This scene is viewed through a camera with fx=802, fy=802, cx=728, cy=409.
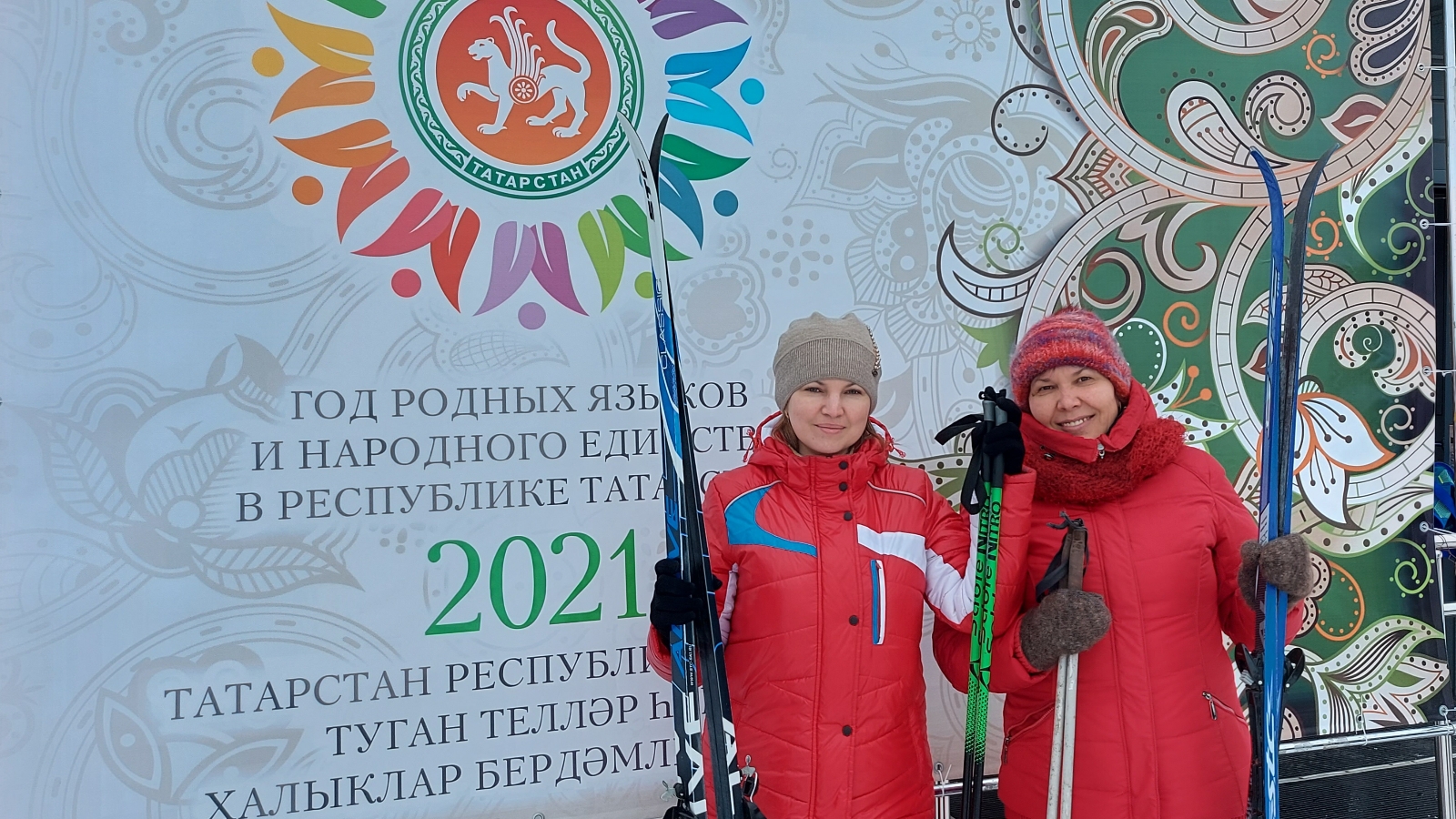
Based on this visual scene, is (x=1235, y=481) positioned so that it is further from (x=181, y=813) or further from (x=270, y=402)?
(x=181, y=813)

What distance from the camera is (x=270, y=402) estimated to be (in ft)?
6.38

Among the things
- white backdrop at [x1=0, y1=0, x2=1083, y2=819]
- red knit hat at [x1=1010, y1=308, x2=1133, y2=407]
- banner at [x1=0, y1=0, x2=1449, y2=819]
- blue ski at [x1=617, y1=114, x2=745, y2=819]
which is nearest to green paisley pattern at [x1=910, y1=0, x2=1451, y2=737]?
banner at [x1=0, y1=0, x2=1449, y2=819]

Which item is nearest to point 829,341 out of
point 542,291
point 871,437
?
point 871,437

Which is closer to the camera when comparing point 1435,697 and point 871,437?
point 871,437

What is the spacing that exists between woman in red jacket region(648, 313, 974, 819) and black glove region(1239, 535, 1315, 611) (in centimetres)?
55

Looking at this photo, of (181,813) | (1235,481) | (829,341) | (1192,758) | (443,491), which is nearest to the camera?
(1192,758)

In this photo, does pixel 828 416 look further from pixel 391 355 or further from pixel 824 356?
pixel 391 355

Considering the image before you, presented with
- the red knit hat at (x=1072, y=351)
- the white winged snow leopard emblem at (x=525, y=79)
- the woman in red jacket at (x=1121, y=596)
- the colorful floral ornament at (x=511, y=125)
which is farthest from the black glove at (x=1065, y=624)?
the white winged snow leopard emblem at (x=525, y=79)

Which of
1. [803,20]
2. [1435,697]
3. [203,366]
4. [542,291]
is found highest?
[803,20]

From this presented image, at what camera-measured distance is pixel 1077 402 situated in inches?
65.3

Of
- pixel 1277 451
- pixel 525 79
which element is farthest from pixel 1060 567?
pixel 525 79

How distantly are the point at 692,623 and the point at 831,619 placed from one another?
0.90 feet

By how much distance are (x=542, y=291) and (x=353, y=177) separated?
53cm

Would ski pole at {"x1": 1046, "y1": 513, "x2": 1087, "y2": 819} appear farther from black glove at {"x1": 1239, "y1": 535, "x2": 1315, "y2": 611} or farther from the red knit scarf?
black glove at {"x1": 1239, "y1": 535, "x2": 1315, "y2": 611}
